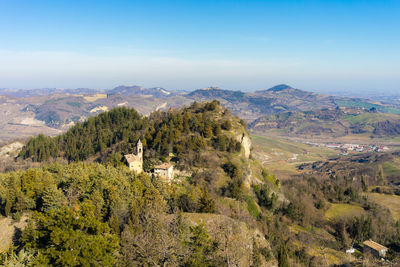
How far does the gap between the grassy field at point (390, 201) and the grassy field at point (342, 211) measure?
34.6ft

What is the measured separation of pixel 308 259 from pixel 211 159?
83.3 ft

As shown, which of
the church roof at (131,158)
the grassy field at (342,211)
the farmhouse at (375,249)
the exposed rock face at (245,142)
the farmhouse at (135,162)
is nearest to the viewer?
the farmhouse at (375,249)

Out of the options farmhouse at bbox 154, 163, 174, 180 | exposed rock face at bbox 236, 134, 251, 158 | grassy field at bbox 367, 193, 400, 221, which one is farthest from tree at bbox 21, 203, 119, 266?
grassy field at bbox 367, 193, 400, 221

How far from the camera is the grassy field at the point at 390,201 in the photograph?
73938 millimetres

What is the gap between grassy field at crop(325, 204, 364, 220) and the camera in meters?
66.9

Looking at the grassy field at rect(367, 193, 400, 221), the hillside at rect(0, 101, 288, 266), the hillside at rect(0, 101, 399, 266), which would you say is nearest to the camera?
the hillside at rect(0, 101, 288, 266)

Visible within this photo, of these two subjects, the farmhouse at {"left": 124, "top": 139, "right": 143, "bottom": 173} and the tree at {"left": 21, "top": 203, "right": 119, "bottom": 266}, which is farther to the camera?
the farmhouse at {"left": 124, "top": 139, "right": 143, "bottom": 173}

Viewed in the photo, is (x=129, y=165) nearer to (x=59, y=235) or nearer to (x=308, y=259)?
(x=59, y=235)

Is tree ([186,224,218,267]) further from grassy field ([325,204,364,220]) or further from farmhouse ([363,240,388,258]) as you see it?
grassy field ([325,204,364,220])

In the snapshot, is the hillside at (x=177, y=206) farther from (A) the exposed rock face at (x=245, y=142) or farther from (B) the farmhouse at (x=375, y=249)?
(B) the farmhouse at (x=375, y=249)

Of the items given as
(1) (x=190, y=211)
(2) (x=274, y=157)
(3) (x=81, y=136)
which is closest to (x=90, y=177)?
(1) (x=190, y=211)

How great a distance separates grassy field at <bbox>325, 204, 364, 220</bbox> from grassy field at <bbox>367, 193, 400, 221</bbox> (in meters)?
10.6

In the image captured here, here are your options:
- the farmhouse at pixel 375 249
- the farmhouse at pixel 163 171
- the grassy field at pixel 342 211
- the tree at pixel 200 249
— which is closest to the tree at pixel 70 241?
the tree at pixel 200 249

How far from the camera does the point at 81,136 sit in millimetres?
82312
